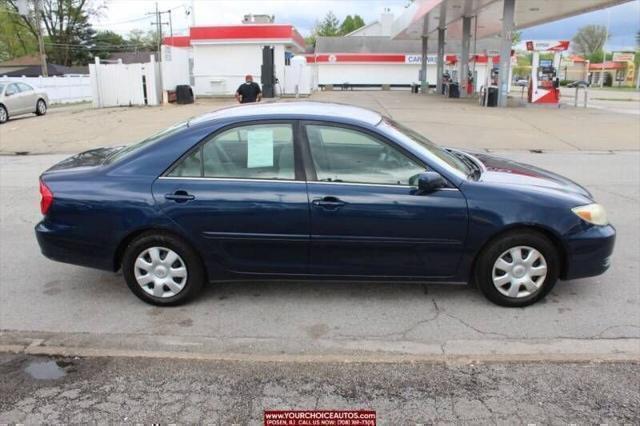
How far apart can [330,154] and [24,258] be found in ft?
11.1

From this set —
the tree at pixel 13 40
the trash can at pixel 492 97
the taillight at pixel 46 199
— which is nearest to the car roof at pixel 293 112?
the taillight at pixel 46 199

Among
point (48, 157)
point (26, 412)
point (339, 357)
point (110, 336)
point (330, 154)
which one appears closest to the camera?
point (26, 412)

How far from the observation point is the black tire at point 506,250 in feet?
13.4

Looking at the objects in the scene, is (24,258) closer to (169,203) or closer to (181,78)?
(169,203)

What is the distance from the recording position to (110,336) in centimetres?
390

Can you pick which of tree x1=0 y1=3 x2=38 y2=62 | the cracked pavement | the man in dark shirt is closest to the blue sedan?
the cracked pavement

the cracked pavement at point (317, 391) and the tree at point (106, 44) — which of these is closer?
the cracked pavement at point (317, 391)

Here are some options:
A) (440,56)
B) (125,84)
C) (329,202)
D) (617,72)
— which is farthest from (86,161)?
(617,72)

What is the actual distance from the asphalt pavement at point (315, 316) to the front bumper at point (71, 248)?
1.24 ft

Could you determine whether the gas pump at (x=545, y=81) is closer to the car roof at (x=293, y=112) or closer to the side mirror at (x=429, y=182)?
the car roof at (x=293, y=112)

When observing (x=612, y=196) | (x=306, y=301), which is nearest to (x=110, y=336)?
(x=306, y=301)

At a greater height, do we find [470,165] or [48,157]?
[470,165]

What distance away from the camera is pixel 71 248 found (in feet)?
14.1

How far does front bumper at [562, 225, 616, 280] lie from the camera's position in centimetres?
413
